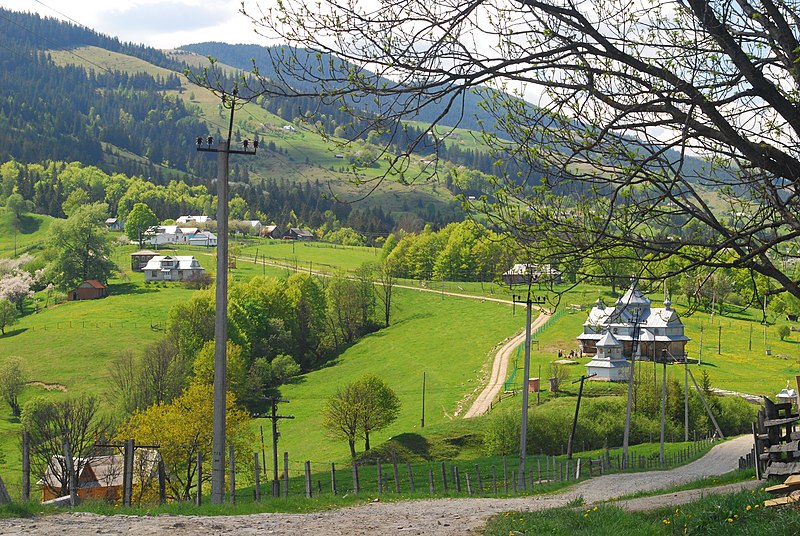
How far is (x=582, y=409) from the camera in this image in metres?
70.9

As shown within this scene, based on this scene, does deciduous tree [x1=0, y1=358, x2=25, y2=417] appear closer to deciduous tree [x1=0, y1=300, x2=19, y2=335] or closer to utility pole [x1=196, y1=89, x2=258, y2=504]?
deciduous tree [x1=0, y1=300, x2=19, y2=335]

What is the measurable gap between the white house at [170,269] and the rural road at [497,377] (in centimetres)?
6823

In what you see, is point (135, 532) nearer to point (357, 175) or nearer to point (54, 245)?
point (357, 175)

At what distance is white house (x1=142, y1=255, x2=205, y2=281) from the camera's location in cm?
15400

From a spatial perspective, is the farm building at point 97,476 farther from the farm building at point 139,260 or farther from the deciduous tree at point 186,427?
the farm building at point 139,260

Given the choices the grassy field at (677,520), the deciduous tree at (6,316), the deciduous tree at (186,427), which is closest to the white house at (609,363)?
the deciduous tree at (186,427)

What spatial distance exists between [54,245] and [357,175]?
151 m

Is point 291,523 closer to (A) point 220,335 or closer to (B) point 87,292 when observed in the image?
(A) point 220,335

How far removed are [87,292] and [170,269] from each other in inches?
765

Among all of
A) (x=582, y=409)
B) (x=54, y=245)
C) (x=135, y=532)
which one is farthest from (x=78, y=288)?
(x=135, y=532)

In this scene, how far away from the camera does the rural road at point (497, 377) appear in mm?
76812

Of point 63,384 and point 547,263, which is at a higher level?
point 547,263

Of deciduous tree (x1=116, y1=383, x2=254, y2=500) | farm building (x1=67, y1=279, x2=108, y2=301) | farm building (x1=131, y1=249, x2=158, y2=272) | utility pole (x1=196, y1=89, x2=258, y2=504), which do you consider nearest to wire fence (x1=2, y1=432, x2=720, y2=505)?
deciduous tree (x1=116, y1=383, x2=254, y2=500)

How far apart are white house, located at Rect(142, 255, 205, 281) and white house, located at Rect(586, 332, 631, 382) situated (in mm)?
84784
